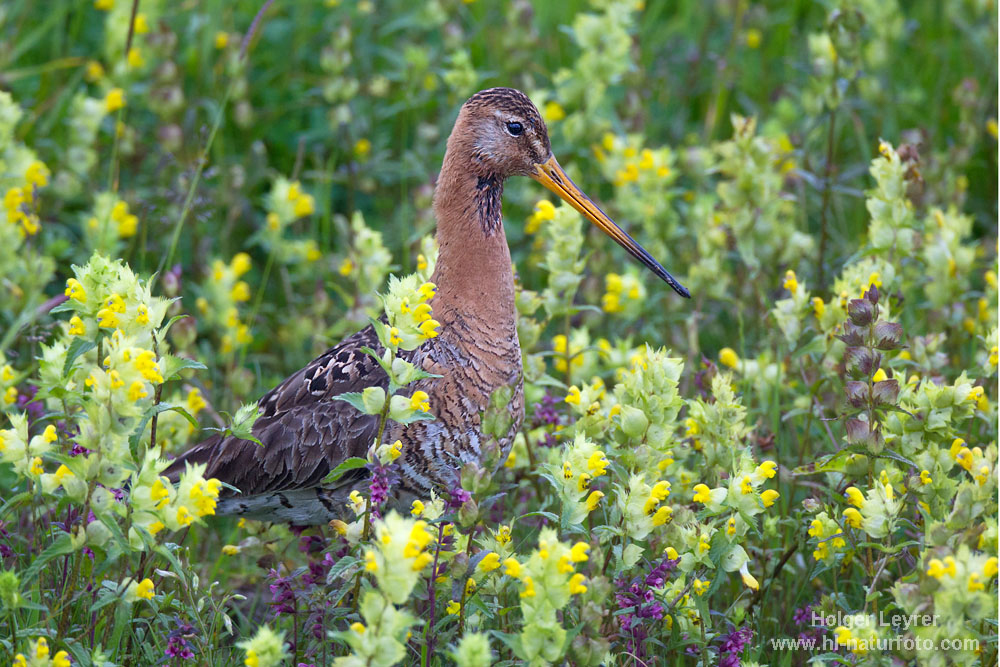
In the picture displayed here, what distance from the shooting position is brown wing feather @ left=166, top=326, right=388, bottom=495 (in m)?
3.94

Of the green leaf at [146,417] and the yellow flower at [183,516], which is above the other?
the green leaf at [146,417]

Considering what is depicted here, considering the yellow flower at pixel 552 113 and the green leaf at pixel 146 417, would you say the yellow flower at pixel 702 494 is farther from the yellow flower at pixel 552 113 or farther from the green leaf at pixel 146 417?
the yellow flower at pixel 552 113

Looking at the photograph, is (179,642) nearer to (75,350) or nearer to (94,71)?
(75,350)

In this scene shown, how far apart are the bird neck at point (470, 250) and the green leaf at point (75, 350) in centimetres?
129

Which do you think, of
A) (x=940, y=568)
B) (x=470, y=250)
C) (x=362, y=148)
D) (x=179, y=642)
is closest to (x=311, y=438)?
(x=470, y=250)

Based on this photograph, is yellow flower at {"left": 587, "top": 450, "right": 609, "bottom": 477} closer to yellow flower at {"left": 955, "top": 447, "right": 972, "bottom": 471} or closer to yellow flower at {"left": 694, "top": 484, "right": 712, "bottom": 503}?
yellow flower at {"left": 694, "top": 484, "right": 712, "bottom": 503}

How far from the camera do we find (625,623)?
3.22m

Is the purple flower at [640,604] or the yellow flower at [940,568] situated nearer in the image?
the yellow flower at [940,568]

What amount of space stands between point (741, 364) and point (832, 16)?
1542 mm

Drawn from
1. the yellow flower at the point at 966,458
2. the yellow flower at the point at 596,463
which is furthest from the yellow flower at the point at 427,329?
the yellow flower at the point at 966,458

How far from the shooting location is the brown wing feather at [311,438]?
12.9 ft

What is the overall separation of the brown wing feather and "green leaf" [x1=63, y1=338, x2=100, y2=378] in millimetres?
977

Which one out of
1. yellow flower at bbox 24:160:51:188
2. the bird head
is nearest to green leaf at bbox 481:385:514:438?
the bird head

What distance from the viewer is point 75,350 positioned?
297 centimetres
